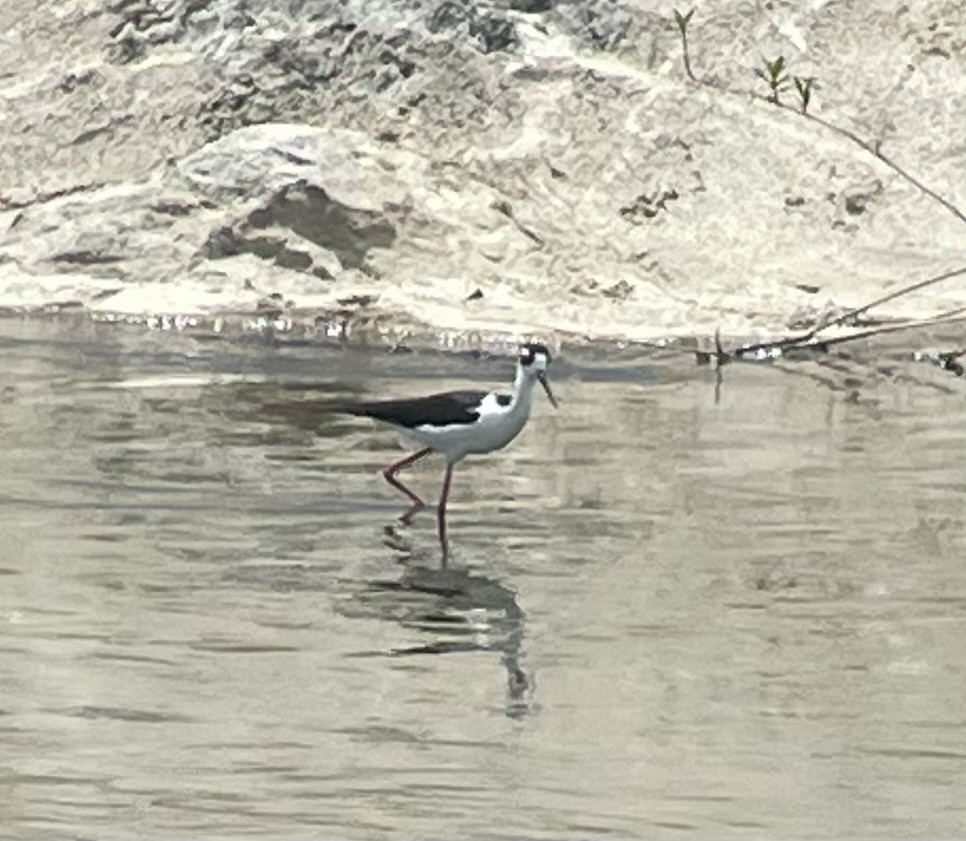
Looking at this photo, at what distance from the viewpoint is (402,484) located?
1593 centimetres

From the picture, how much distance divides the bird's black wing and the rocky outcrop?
6633mm

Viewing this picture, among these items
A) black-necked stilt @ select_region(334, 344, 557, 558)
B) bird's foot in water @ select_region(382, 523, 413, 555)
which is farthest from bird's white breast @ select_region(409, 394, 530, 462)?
bird's foot in water @ select_region(382, 523, 413, 555)

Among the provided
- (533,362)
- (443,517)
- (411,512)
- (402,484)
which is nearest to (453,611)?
(443,517)

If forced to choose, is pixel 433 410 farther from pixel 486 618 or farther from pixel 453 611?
pixel 486 618

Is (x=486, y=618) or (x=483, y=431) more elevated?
(x=483, y=431)

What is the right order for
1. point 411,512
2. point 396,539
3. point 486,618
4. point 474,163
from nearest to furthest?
point 486,618, point 396,539, point 411,512, point 474,163

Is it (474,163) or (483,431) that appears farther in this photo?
(474,163)

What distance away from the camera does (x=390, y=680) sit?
35.3 feet

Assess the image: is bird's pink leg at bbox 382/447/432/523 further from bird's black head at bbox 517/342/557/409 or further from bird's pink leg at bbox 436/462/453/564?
bird's black head at bbox 517/342/557/409

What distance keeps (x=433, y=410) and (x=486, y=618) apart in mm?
3370

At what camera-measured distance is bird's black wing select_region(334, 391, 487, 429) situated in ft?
50.2

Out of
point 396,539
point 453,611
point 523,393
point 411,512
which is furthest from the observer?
point 523,393

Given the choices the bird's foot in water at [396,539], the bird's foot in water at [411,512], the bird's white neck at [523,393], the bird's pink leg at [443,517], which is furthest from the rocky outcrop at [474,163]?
the bird's foot in water at [396,539]

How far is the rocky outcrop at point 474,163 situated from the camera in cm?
2342
